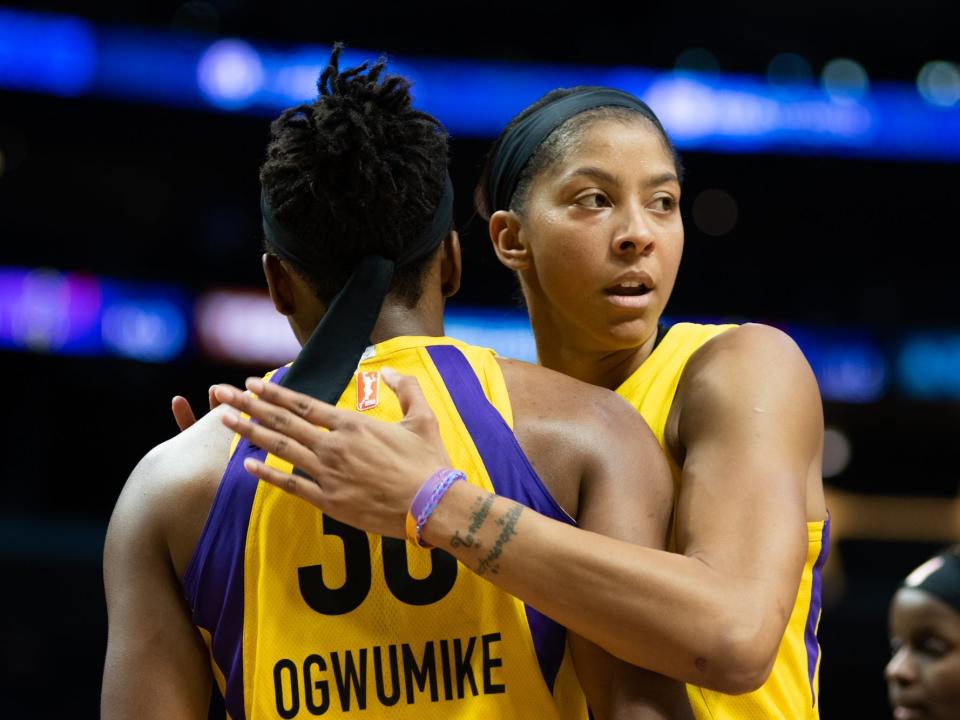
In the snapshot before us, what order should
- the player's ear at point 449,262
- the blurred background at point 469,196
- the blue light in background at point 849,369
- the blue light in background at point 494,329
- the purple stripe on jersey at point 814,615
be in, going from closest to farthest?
the player's ear at point 449,262 → the purple stripe on jersey at point 814,615 → the blurred background at point 469,196 → the blue light in background at point 494,329 → the blue light in background at point 849,369

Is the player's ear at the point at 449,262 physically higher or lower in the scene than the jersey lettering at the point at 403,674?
higher

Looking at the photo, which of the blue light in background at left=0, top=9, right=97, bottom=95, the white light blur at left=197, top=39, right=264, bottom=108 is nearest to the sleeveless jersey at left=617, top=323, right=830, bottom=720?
the blue light in background at left=0, top=9, right=97, bottom=95

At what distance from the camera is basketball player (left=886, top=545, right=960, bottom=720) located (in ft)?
14.6

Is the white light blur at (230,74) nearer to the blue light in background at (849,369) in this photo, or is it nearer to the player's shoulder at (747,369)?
the blue light in background at (849,369)

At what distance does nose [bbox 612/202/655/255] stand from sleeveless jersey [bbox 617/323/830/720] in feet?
0.80

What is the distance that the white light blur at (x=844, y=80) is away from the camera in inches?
693

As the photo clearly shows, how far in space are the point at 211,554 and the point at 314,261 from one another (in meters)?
0.56

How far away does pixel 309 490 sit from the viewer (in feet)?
6.78

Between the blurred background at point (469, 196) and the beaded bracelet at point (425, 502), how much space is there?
10.1 m

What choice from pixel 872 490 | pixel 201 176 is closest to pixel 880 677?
pixel 872 490

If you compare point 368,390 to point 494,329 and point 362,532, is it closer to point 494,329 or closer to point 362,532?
point 362,532

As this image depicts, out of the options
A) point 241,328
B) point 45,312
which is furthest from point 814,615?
point 241,328

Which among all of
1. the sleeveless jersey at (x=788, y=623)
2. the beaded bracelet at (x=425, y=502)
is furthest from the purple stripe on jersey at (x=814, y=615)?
the beaded bracelet at (x=425, y=502)

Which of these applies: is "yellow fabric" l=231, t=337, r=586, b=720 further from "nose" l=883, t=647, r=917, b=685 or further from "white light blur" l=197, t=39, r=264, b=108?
"white light blur" l=197, t=39, r=264, b=108
